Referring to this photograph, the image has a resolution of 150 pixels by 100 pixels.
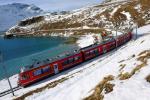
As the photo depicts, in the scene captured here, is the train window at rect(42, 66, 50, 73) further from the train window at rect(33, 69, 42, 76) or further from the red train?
the train window at rect(33, 69, 42, 76)

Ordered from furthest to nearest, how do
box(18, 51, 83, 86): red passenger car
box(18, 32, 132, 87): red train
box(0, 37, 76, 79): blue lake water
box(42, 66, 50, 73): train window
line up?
box(0, 37, 76, 79): blue lake water < box(42, 66, 50, 73): train window < box(18, 32, 132, 87): red train < box(18, 51, 83, 86): red passenger car

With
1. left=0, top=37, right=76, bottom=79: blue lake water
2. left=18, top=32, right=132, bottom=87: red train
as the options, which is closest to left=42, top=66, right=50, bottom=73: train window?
left=18, top=32, right=132, bottom=87: red train

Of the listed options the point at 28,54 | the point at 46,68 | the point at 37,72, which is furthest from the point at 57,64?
the point at 28,54

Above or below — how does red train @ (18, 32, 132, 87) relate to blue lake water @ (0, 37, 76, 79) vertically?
above

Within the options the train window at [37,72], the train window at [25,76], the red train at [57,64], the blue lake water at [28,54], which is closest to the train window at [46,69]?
the red train at [57,64]

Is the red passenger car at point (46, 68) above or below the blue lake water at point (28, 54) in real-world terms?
above

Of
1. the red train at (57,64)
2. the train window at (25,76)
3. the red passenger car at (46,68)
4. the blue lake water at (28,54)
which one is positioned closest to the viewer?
the train window at (25,76)

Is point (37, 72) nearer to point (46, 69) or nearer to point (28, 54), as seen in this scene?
point (46, 69)

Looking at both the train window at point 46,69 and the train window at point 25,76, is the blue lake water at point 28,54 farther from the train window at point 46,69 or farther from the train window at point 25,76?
the train window at point 25,76

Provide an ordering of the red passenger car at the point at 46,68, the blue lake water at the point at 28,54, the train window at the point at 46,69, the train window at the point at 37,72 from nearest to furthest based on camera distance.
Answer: the red passenger car at the point at 46,68, the train window at the point at 37,72, the train window at the point at 46,69, the blue lake water at the point at 28,54
